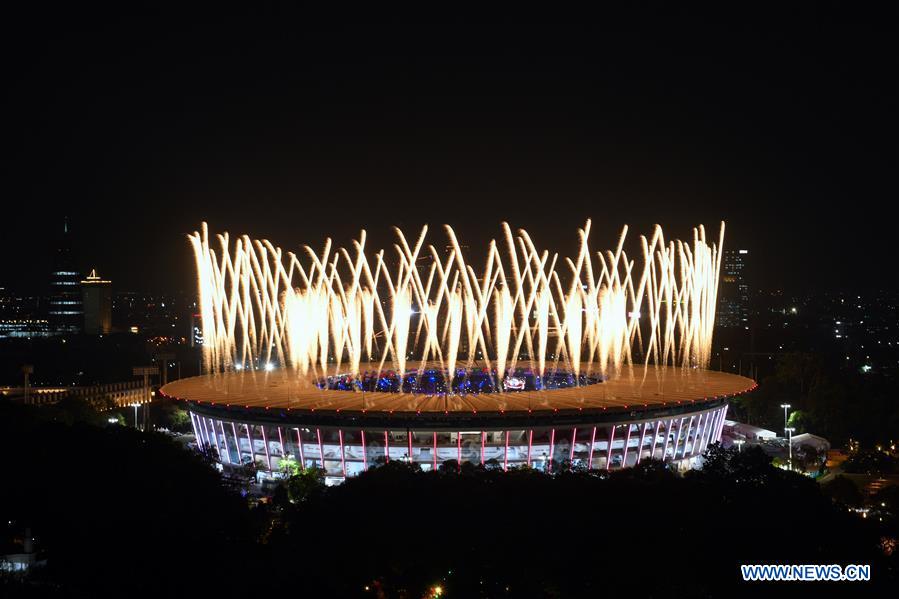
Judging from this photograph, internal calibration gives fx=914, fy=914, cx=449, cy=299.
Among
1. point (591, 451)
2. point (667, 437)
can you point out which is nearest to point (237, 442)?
point (591, 451)

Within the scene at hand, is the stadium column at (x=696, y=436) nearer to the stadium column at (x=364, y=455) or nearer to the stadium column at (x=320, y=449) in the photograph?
the stadium column at (x=364, y=455)

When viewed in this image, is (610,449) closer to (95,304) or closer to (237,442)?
(237,442)

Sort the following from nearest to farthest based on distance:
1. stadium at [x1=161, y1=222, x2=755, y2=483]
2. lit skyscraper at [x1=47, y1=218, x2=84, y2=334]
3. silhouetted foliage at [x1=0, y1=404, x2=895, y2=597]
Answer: silhouetted foliage at [x1=0, y1=404, x2=895, y2=597], stadium at [x1=161, y1=222, x2=755, y2=483], lit skyscraper at [x1=47, y1=218, x2=84, y2=334]

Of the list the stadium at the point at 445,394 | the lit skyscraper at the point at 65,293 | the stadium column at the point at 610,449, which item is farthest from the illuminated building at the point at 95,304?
the stadium column at the point at 610,449

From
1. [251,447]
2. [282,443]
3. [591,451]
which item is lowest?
[251,447]

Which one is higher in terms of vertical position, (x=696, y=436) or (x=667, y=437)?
(x=667, y=437)

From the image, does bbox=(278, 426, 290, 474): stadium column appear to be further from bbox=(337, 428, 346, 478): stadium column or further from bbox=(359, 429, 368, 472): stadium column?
bbox=(359, 429, 368, 472): stadium column

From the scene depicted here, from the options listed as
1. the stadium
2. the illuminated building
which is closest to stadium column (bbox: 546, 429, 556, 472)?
the stadium

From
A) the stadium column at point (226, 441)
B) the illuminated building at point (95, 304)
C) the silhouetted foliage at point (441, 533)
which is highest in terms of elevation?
the silhouetted foliage at point (441, 533)

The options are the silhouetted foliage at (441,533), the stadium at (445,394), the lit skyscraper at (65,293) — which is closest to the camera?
the silhouetted foliage at (441,533)

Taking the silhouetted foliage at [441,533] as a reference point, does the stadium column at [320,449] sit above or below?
below

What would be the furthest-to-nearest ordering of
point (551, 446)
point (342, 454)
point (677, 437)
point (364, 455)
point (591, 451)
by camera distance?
point (677, 437)
point (591, 451)
point (342, 454)
point (364, 455)
point (551, 446)
